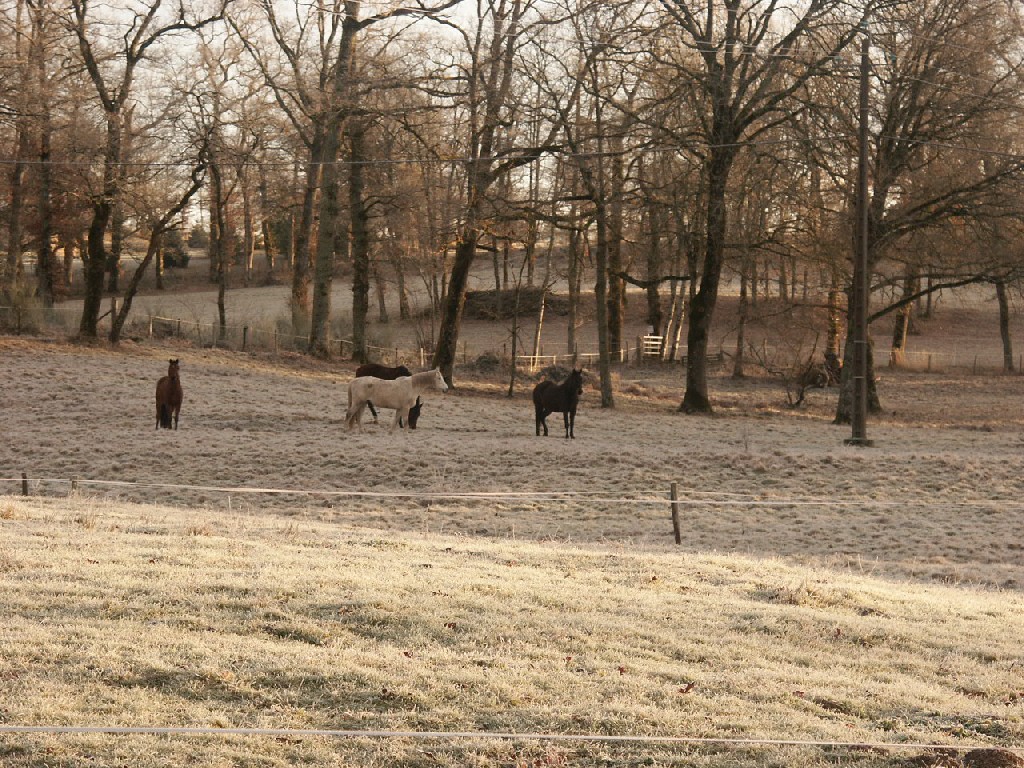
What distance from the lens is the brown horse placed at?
25.8m

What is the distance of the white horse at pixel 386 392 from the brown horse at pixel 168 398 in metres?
3.94

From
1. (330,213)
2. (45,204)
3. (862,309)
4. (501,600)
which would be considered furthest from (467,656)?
(45,204)

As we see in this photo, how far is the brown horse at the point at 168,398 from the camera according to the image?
25750mm

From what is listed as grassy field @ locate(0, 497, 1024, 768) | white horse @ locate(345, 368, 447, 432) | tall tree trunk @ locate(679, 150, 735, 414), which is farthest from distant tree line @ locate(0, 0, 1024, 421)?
grassy field @ locate(0, 497, 1024, 768)

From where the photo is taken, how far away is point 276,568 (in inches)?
451

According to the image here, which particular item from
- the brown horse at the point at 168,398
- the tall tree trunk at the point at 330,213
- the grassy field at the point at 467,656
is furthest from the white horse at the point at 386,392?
the tall tree trunk at the point at 330,213

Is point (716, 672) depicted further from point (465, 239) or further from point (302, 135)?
point (302, 135)

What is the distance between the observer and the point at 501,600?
35.1 ft

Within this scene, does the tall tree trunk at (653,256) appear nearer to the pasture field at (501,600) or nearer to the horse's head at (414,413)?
the horse's head at (414,413)

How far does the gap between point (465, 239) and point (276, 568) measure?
25488 mm

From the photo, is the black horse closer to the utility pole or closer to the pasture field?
the pasture field

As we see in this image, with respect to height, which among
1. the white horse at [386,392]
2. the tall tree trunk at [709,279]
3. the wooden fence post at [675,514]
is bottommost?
the wooden fence post at [675,514]

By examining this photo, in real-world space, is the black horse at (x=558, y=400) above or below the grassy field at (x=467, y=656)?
above

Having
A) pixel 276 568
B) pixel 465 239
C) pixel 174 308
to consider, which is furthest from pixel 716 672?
pixel 174 308
